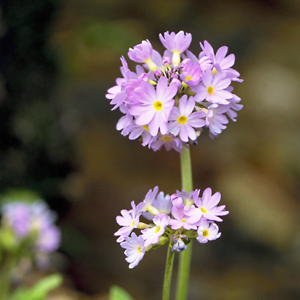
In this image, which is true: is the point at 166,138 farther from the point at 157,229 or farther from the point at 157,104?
the point at 157,229

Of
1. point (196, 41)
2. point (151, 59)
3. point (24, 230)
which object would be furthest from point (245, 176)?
point (151, 59)

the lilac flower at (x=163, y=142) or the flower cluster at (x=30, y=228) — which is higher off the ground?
A: the flower cluster at (x=30, y=228)

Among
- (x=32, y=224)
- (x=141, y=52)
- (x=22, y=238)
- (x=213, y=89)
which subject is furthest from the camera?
(x=32, y=224)

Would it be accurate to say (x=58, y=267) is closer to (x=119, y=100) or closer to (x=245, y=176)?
(x=245, y=176)

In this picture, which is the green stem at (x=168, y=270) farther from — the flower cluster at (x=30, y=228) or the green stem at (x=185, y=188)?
the flower cluster at (x=30, y=228)

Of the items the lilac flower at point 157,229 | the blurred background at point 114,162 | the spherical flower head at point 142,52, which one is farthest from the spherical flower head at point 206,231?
the blurred background at point 114,162

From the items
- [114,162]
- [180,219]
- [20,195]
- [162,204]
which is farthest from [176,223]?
[114,162]
